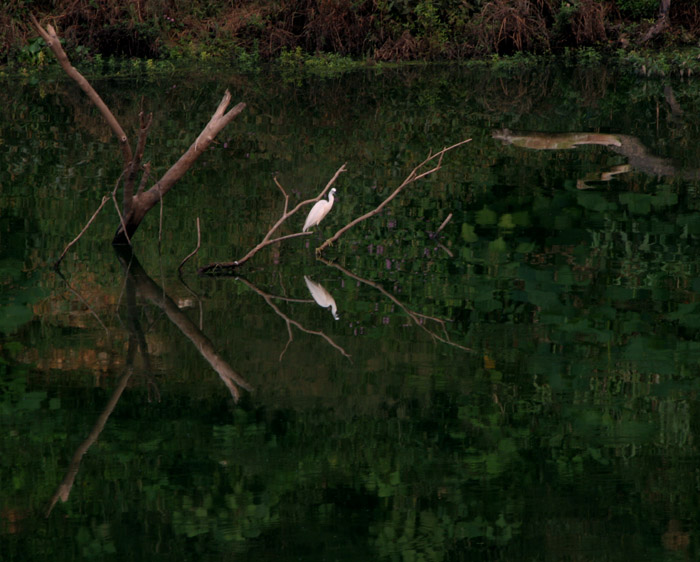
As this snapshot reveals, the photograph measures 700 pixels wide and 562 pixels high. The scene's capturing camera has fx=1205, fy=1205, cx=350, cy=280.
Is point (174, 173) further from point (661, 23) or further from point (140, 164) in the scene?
point (661, 23)

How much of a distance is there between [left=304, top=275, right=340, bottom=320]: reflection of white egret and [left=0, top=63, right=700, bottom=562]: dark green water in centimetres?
6

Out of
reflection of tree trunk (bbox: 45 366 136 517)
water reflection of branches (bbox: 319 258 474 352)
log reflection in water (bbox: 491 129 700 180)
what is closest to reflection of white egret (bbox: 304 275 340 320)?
water reflection of branches (bbox: 319 258 474 352)

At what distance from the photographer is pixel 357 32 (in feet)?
92.1

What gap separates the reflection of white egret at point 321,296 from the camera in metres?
8.32

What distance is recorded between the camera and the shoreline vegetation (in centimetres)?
2722

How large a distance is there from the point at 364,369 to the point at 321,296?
1.68 m

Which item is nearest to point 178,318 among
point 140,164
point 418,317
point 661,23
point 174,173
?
point 418,317

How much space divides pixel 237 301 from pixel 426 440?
287 centimetres

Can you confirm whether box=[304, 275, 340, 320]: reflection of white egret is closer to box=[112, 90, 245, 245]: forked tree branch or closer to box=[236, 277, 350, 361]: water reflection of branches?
box=[236, 277, 350, 361]: water reflection of branches

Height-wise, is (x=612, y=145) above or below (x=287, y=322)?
below

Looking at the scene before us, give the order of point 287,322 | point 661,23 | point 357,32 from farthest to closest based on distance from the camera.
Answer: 1. point 357,32
2. point 661,23
3. point 287,322

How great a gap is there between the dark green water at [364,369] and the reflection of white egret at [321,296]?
60 millimetres

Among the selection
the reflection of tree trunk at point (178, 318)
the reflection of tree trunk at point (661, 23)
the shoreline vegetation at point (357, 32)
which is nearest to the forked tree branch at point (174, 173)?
the reflection of tree trunk at point (178, 318)

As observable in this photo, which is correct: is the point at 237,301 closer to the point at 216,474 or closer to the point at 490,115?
the point at 216,474
